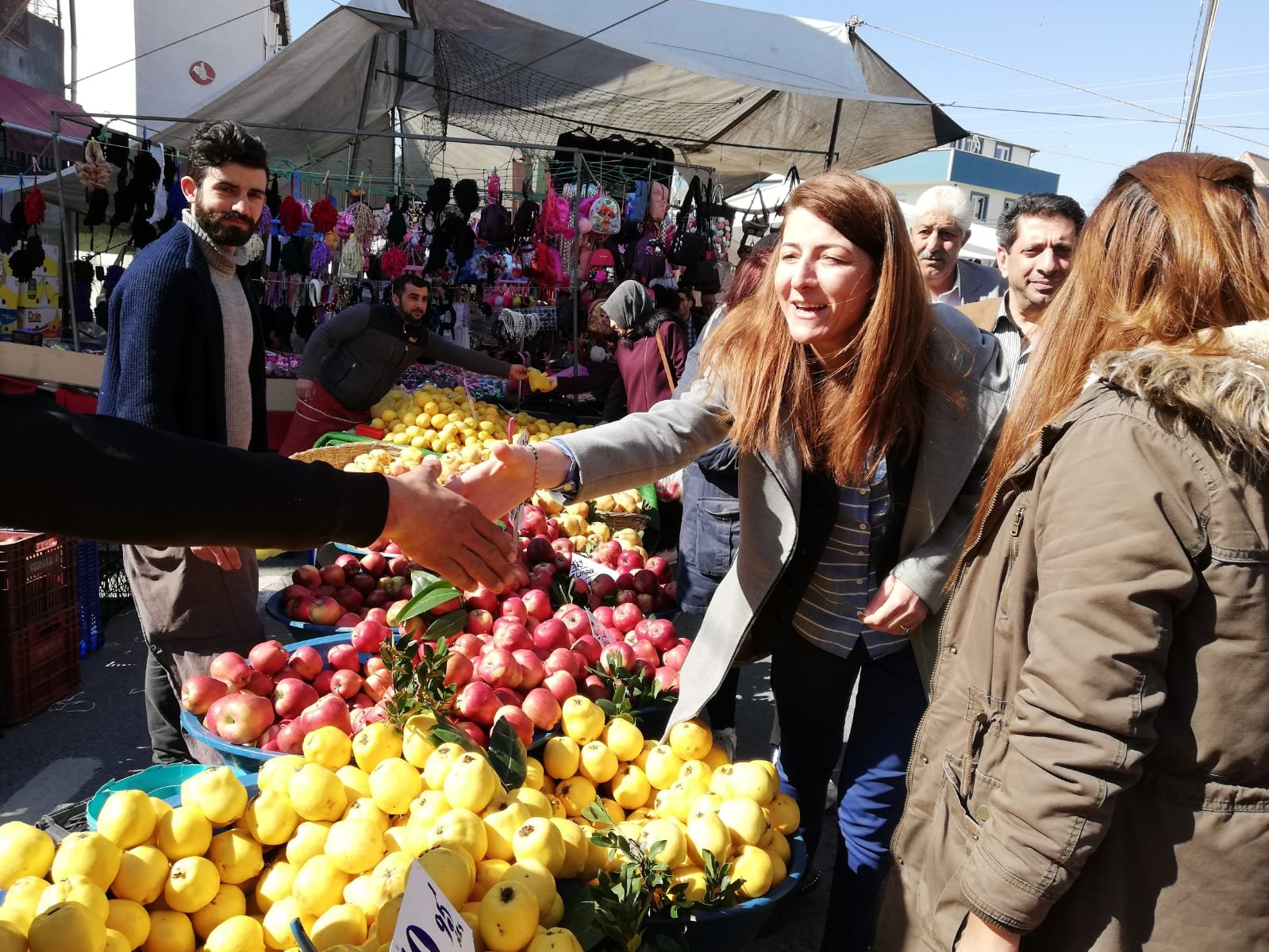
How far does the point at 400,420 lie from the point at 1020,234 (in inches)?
160

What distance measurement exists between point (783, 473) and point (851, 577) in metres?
0.36

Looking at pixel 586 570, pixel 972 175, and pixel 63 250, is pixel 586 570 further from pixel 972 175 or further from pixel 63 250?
pixel 972 175

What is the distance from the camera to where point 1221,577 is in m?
1.02

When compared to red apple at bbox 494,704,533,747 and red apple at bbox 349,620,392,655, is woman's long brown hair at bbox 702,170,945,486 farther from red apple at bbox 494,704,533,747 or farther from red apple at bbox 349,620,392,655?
red apple at bbox 349,620,392,655

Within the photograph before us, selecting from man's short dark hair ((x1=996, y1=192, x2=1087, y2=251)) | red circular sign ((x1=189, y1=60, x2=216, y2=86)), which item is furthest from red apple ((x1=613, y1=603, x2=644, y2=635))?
red circular sign ((x1=189, y1=60, x2=216, y2=86))

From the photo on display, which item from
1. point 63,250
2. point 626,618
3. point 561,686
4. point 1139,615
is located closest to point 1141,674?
point 1139,615

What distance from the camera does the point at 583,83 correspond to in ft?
31.8

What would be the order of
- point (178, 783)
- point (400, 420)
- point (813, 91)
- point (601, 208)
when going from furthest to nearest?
point (813, 91)
point (601, 208)
point (400, 420)
point (178, 783)

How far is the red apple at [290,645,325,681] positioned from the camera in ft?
7.81

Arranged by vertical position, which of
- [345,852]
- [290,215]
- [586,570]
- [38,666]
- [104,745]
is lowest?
[104,745]

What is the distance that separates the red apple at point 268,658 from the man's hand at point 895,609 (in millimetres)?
1537

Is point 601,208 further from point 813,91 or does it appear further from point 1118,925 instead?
point 1118,925

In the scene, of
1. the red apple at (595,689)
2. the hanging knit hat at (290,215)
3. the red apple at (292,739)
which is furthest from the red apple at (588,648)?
the hanging knit hat at (290,215)

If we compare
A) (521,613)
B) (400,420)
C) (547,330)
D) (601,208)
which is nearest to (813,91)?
(601,208)
